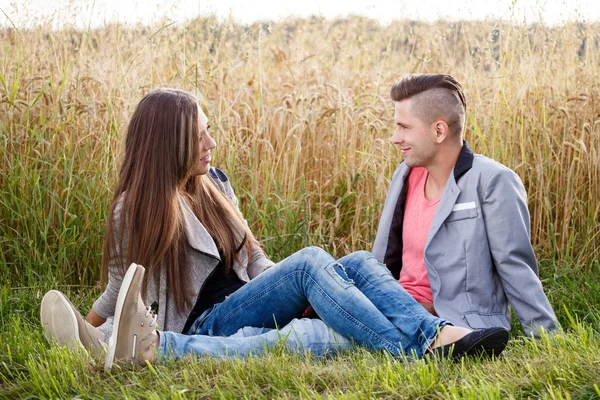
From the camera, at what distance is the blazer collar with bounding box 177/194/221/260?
306 centimetres

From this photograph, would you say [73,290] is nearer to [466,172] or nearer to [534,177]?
[466,172]

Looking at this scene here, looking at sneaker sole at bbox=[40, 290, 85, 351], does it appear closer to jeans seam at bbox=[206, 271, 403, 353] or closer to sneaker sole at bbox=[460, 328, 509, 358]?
jeans seam at bbox=[206, 271, 403, 353]

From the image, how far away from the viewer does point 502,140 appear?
14.1ft

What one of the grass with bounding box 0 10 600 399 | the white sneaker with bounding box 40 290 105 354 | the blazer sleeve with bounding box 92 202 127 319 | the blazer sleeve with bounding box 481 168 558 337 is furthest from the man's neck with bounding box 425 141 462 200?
the white sneaker with bounding box 40 290 105 354

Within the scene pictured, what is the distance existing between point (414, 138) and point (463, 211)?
0.39 metres

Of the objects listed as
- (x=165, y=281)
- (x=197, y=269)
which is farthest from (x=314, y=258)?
(x=165, y=281)

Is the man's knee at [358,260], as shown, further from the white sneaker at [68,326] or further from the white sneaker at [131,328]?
the white sneaker at [68,326]

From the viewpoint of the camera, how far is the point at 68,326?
2.77 metres

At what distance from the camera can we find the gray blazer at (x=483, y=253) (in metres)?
2.91

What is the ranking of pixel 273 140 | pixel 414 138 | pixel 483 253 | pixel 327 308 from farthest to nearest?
pixel 273 140, pixel 414 138, pixel 483 253, pixel 327 308

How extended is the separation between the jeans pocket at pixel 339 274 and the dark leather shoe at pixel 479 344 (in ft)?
1.43

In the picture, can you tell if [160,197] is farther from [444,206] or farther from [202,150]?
[444,206]

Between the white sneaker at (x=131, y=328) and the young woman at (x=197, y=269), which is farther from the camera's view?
the young woman at (x=197, y=269)

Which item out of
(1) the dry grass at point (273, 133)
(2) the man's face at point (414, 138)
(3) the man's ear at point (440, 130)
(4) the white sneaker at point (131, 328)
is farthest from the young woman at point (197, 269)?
(1) the dry grass at point (273, 133)
